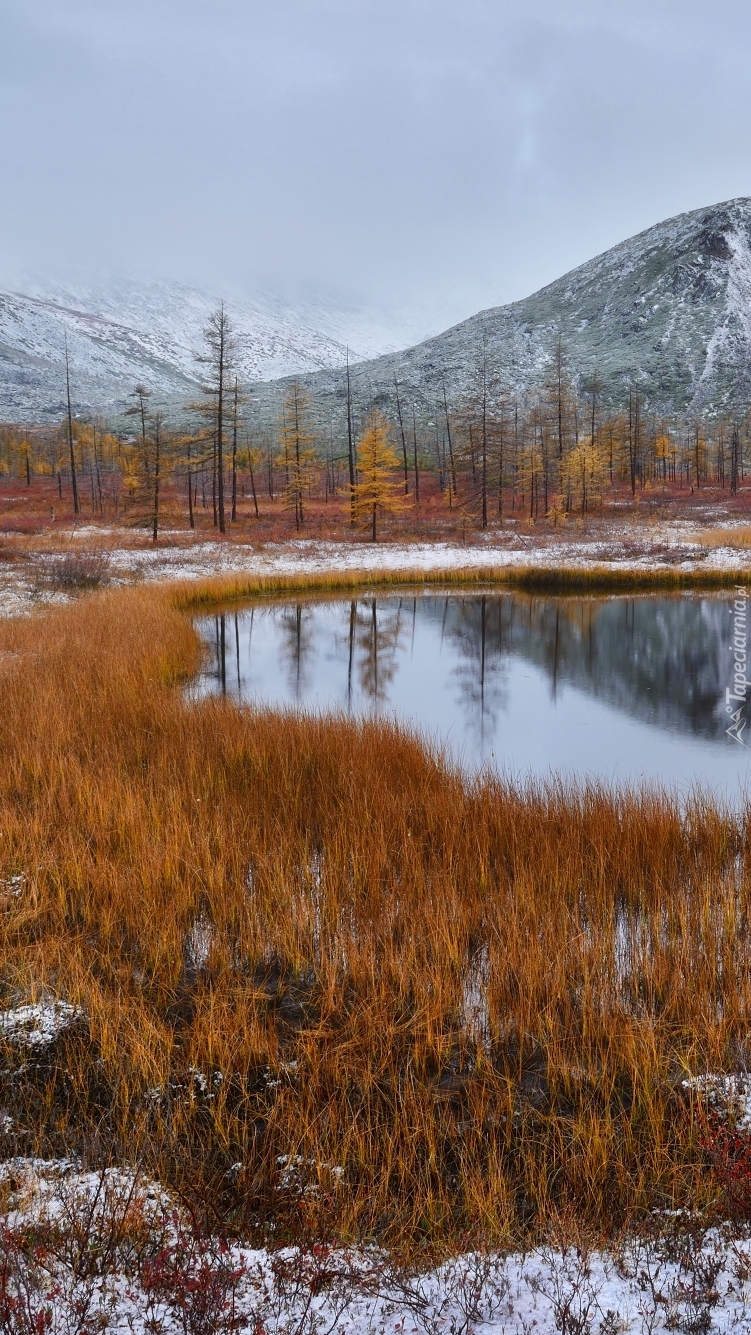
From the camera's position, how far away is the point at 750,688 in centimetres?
1355

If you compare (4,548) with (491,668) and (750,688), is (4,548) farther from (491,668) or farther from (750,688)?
(750,688)

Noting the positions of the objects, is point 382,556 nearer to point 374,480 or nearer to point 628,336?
point 374,480

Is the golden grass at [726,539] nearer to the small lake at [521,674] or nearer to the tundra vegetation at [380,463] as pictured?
the small lake at [521,674]

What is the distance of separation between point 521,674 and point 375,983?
11811mm

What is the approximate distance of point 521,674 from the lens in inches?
590

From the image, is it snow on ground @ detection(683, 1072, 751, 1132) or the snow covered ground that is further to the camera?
the snow covered ground

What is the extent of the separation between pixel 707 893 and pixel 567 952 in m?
1.29

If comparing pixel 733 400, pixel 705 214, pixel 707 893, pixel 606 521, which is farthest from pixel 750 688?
pixel 705 214

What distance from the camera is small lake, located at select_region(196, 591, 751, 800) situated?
9.87 m

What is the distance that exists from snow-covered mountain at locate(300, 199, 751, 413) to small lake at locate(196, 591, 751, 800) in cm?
10308

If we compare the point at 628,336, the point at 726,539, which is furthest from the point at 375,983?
the point at 628,336

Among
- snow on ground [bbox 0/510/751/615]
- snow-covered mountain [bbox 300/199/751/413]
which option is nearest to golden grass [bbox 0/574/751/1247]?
snow on ground [bbox 0/510/751/615]

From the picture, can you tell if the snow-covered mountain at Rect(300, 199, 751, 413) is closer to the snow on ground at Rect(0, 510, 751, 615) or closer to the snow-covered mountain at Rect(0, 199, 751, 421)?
the snow-covered mountain at Rect(0, 199, 751, 421)

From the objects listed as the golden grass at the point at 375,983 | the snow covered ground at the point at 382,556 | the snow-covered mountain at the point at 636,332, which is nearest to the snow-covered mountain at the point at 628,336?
the snow-covered mountain at the point at 636,332
